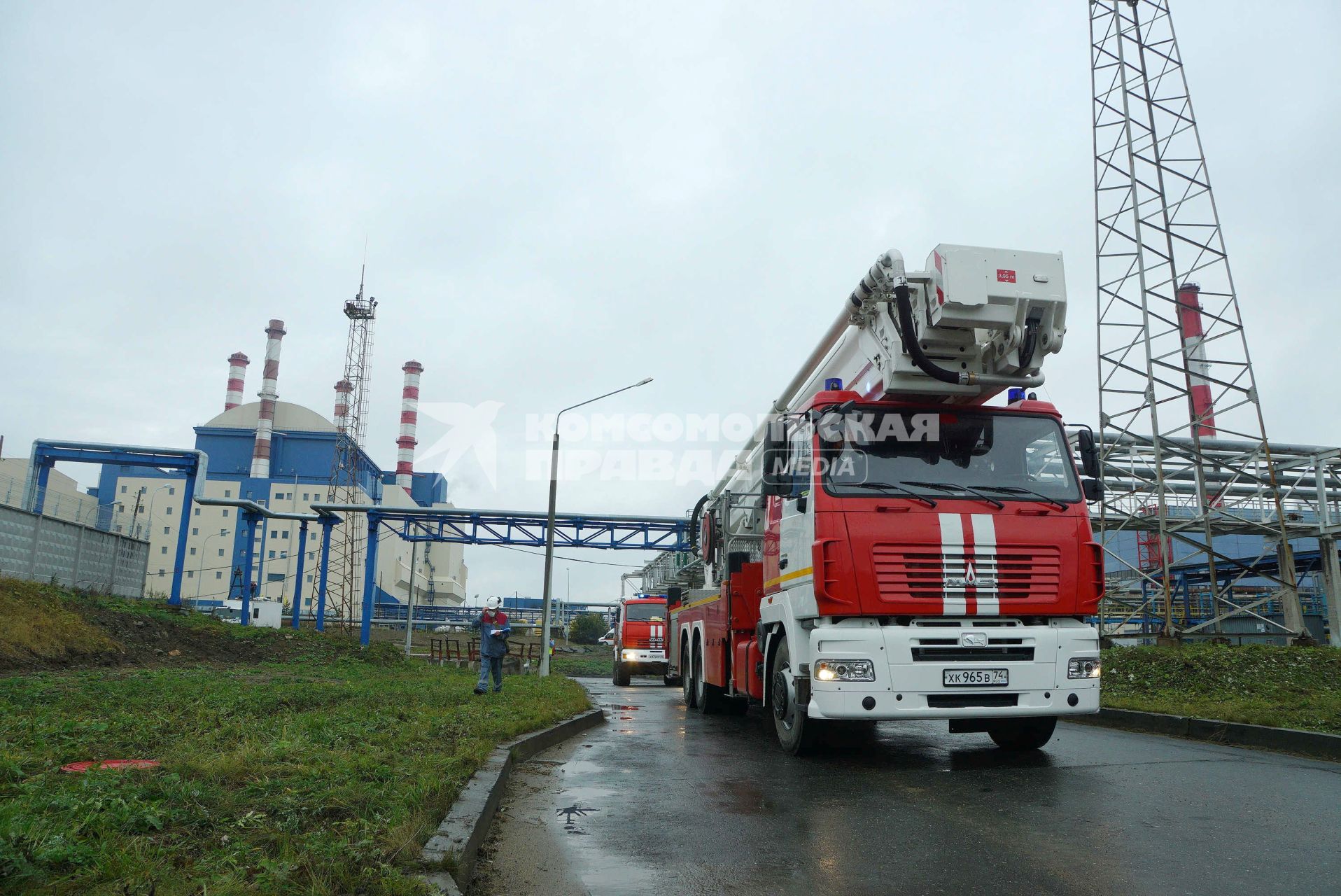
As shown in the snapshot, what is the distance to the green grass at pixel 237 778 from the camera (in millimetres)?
3363

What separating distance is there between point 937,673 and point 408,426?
7404cm

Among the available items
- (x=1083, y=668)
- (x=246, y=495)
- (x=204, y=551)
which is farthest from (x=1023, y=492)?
(x=204, y=551)

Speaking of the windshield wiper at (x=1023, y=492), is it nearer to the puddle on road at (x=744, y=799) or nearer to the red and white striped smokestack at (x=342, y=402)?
the puddle on road at (x=744, y=799)

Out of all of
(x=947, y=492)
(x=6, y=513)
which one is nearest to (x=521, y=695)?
(x=947, y=492)

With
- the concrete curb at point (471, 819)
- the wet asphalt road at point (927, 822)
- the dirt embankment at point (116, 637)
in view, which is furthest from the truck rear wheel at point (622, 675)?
the concrete curb at point (471, 819)

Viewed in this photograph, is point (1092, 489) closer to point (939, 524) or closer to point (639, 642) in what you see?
point (939, 524)

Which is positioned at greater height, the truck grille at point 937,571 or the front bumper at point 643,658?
the truck grille at point 937,571

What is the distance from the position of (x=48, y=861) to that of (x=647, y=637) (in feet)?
77.2

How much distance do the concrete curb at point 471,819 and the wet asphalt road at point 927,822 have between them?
148 millimetres

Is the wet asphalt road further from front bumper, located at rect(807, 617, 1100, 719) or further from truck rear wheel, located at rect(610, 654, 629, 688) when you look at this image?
truck rear wheel, located at rect(610, 654, 629, 688)

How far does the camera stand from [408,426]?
77062mm

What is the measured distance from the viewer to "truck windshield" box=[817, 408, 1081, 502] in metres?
7.47

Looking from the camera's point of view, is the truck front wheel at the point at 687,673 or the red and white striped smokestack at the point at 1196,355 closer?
the truck front wheel at the point at 687,673

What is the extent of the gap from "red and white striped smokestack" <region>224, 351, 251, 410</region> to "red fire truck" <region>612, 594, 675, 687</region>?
2562 inches
